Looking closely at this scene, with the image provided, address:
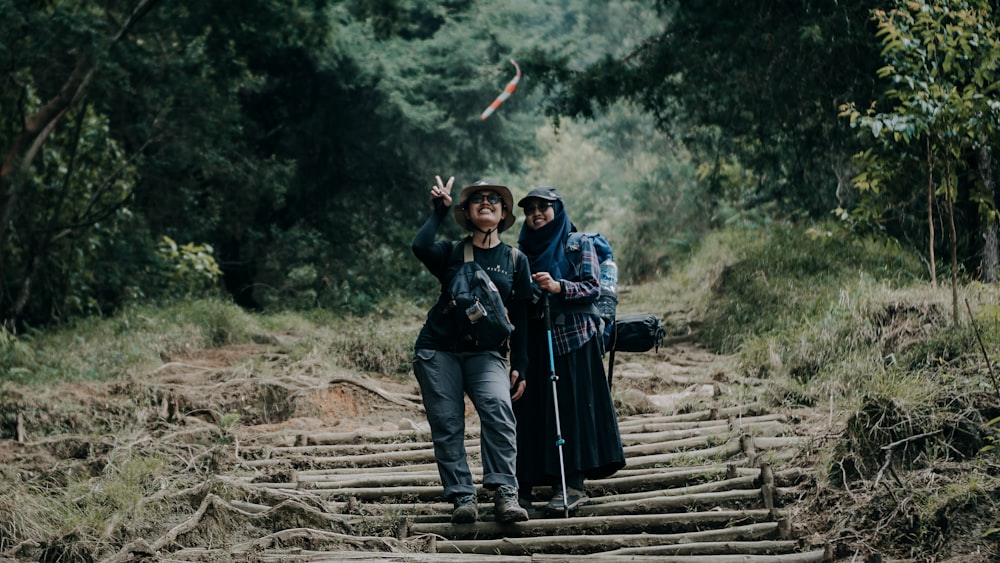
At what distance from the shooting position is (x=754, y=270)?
11.9 m

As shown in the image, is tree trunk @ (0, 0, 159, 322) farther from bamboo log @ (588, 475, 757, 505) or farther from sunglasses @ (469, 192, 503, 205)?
bamboo log @ (588, 475, 757, 505)

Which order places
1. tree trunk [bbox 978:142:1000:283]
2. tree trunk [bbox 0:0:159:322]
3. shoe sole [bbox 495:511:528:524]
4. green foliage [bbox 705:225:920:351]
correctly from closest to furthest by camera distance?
1. shoe sole [bbox 495:511:528:524]
2. tree trunk [bbox 978:142:1000:283]
3. green foliage [bbox 705:225:920:351]
4. tree trunk [bbox 0:0:159:322]

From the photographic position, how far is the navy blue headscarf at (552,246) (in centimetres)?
607

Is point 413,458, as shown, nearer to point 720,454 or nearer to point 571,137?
point 720,454

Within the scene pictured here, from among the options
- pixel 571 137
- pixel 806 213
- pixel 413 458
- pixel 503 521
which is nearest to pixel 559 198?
pixel 503 521

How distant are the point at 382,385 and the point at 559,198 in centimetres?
437

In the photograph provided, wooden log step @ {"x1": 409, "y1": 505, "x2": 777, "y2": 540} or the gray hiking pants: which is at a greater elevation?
the gray hiking pants

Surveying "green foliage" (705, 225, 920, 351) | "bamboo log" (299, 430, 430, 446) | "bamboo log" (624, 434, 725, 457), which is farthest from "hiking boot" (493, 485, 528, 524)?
"green foliage" (705, 225, 920, 351)

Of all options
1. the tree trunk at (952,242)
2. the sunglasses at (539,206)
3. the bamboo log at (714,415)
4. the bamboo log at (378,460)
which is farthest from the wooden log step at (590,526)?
the tree trunk at (952,242)

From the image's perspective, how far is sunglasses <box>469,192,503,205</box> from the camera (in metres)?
5.79

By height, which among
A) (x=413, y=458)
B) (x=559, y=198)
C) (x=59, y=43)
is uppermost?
(x=59, y=43)

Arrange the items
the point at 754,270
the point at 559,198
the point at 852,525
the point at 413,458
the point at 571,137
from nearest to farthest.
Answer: the point at 852,525 < the point at 559,198 < the point at 413,458 < the point at 754,270 < the point at 571,137

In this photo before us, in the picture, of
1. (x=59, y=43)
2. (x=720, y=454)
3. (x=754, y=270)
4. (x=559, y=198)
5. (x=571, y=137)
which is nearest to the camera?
(x=559, y=198)

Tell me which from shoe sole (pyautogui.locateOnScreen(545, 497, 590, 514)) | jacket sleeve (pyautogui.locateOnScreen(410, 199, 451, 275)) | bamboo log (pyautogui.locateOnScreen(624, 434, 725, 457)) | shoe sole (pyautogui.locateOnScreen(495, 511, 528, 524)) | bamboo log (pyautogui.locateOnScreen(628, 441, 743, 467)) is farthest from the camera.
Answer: bamboo log (pyautogui.locateOnScreen(624, 434, 725, 457))
